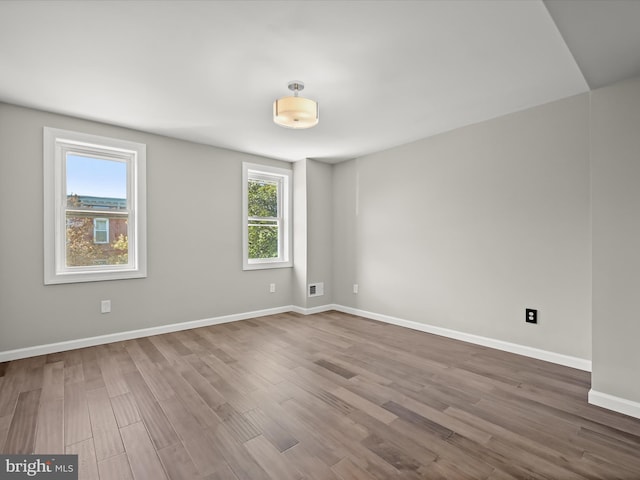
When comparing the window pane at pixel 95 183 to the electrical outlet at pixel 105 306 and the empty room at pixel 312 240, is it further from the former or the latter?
the electrical outlet at pixel 105 306

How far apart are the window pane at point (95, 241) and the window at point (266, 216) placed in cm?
156

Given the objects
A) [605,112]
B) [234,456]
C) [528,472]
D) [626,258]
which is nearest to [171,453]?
[234,456]

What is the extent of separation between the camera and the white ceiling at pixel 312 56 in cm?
177

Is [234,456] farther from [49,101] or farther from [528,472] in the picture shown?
[49,101]

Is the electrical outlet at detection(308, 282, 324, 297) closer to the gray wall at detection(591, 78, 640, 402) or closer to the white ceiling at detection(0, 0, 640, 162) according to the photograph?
the white ceiling at detection(0, 0, 640, 162)

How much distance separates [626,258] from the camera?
2.18 m

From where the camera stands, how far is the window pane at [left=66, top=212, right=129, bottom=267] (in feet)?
11.3

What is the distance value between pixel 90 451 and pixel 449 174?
4019 millimetres

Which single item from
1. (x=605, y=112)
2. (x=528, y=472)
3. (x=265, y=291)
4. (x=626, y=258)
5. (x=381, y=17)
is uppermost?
(x=381, y=17)

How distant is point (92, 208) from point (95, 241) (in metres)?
0.38

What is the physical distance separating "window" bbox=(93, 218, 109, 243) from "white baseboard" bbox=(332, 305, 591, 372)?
359 centimetres

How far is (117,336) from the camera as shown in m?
3.59

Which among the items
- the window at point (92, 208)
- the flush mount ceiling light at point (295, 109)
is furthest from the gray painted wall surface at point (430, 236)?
the flush mount ceiling light at point (295, 109)

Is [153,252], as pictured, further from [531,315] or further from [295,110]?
[531,315]
